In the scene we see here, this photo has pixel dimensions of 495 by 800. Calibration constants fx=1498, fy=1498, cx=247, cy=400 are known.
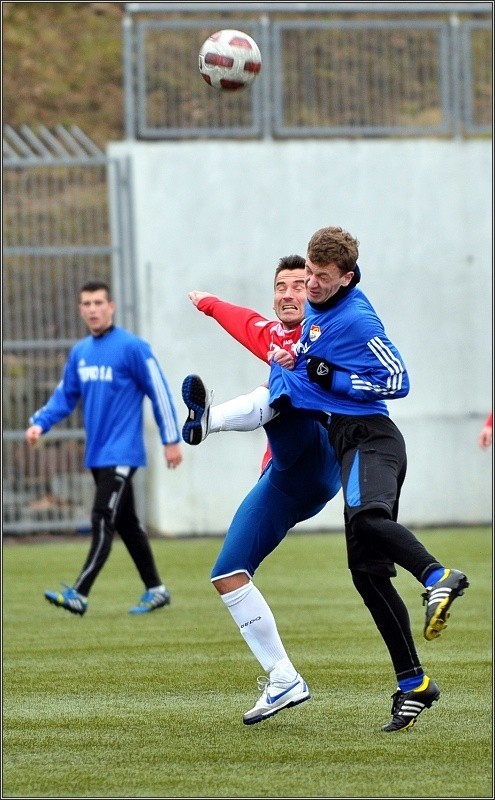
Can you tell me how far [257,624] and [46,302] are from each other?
37.2 ft

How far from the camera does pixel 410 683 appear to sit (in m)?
5.99

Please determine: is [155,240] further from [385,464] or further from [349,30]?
[385,464]

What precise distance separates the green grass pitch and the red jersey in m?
1.25

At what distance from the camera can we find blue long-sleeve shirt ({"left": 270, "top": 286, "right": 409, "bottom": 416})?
6.11m

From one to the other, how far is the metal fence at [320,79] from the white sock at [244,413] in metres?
11.4

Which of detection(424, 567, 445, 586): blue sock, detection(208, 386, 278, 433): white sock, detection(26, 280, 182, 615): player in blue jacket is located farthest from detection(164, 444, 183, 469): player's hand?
detection(424, 567, 445, 586): blue sock

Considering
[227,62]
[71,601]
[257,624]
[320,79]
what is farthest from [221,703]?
[320,79]

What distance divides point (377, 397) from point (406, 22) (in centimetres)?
1229

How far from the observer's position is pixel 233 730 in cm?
616

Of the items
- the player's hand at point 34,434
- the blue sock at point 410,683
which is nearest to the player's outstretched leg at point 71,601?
the player's hand at point 34,434

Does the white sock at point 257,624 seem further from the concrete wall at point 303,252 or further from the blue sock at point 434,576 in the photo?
the concrete wall at point 303,252

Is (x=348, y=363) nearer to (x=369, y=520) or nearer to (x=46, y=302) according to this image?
(x=369, y=520)

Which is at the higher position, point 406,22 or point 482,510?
point 406,22

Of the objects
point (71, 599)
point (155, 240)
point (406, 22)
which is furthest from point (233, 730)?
point (406, 22)
